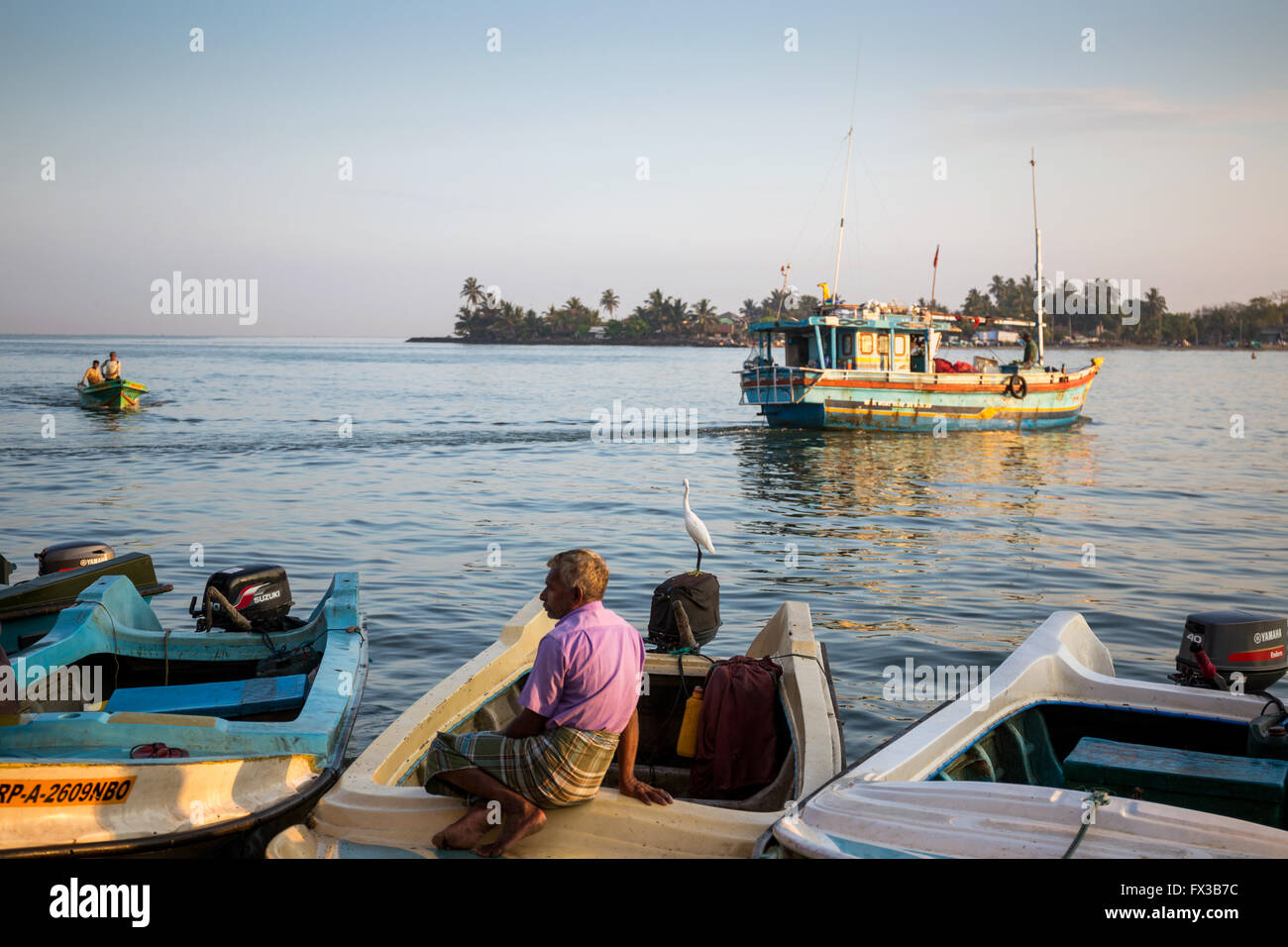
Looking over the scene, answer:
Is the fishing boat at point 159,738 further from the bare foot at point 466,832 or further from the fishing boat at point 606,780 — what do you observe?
the bare foot at point 466,832

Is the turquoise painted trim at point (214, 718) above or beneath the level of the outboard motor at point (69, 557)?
beneath

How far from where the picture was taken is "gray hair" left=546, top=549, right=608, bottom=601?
14.7ft

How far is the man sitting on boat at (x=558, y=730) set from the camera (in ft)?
14.5

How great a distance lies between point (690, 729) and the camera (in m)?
6.53

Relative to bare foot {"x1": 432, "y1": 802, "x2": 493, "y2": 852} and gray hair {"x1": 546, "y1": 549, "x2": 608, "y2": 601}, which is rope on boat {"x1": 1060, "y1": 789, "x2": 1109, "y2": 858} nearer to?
gray hair {"x1": 546, "y1": 549, "x2": 608, "y2": 601}

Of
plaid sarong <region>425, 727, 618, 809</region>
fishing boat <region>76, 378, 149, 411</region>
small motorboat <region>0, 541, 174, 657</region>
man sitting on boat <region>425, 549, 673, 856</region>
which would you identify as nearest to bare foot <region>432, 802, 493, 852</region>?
man sitting on boat <region>425, 549, 673, 856</region>

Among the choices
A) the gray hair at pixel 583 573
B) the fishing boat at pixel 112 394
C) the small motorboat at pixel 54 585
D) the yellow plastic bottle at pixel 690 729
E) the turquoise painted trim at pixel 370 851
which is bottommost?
the yellow plastic bottle at pixel 690 729

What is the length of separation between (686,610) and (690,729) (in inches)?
45.4

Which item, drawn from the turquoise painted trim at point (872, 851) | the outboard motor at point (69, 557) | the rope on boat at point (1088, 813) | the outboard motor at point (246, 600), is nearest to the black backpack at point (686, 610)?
the outboard motor at point (246, 600)

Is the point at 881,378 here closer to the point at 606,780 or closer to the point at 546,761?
the point at 606,780

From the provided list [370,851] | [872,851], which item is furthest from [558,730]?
[872,851]

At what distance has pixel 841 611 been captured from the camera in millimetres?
12438

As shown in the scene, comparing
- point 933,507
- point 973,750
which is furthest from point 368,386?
point 973,750
